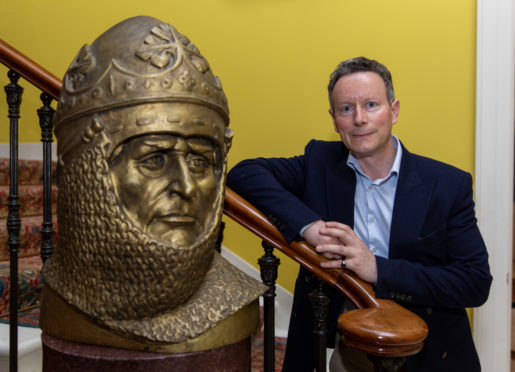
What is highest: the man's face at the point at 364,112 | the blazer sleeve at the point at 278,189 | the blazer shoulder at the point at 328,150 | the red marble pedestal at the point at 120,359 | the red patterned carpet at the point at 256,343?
the man's face at the point at 364,112

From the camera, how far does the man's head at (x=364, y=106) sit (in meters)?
1.64

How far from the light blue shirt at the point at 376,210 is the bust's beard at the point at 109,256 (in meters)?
0.77

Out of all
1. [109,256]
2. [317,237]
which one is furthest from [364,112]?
[109,256]

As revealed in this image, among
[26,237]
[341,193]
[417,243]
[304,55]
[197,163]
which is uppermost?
[304,55]

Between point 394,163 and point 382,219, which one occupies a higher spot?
point 394,163

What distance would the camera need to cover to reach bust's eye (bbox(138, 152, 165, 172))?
39.6 inches

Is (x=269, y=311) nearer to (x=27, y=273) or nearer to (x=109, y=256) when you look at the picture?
(x=109, y=256)

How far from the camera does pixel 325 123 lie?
2518 millimetres

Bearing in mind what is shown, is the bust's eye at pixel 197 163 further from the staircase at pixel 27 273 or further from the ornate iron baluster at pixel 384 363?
the staircase at pixel 27 273

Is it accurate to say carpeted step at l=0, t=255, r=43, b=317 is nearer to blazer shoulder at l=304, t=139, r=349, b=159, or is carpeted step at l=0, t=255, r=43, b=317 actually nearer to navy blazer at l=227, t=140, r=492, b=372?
navy blazer at l=227, t=140, r=492, b=372

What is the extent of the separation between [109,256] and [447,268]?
Answer: 0.99m

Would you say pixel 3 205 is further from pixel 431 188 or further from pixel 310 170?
pixel 431 188

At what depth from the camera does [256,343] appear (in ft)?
7.74

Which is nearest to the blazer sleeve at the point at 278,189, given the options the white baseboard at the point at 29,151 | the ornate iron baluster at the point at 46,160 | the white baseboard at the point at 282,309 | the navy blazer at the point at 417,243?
the navy blazer at the point at 417,243
